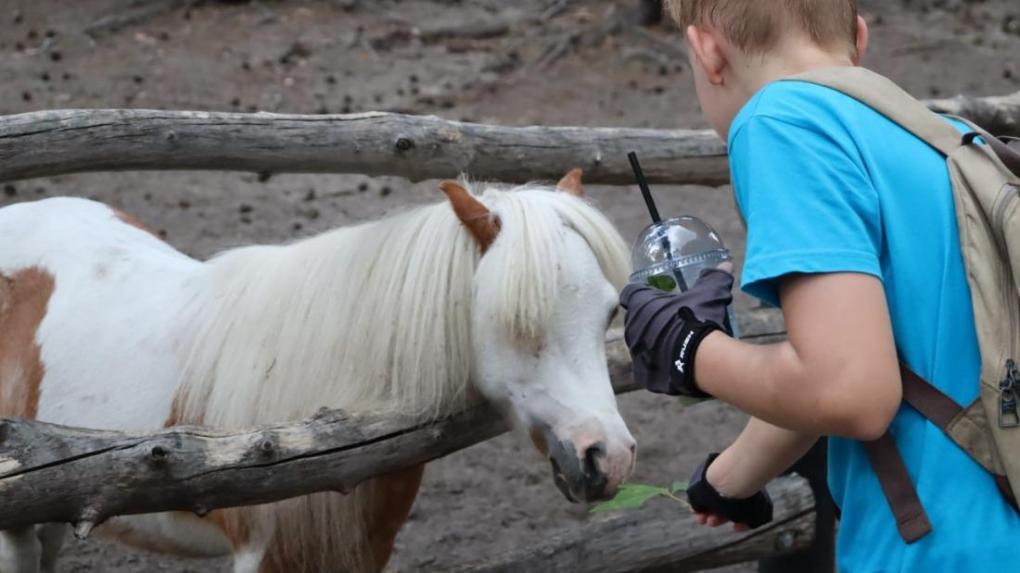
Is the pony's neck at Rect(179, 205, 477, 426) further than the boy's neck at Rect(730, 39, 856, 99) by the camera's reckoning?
Yes

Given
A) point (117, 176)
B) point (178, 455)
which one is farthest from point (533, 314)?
point (117, 176)

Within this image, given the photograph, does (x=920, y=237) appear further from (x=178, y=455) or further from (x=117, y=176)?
(x=117, y=176)

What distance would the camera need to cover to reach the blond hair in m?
1.40

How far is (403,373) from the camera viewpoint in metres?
2.49

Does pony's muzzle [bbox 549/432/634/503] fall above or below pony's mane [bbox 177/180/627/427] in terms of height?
below

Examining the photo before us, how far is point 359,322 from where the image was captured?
2568 mm

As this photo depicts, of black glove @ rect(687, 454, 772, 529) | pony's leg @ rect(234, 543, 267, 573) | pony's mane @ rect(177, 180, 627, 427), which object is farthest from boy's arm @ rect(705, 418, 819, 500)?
pony's leg @ rect(234, 543, 267, 573)

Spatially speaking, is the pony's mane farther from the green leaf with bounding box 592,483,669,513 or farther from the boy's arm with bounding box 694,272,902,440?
the boy's arm with bounding box 694,272,902,440

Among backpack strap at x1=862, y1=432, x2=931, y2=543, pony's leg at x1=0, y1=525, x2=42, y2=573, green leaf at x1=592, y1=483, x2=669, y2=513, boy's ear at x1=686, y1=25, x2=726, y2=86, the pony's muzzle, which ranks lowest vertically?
pony's leg at x1=0, y1=525, x2=42, y2=573

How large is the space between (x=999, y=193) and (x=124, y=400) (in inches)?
85.3

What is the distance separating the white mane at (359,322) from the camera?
2.45 metres

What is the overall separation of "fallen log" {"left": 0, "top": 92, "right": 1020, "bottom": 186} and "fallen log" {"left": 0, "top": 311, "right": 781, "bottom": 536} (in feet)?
3.40

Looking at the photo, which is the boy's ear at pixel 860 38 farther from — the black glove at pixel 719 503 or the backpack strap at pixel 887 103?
the black glove at pixel 719 503

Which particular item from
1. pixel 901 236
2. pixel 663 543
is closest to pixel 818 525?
pixel 663 543
